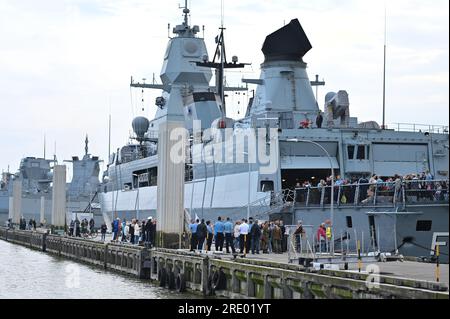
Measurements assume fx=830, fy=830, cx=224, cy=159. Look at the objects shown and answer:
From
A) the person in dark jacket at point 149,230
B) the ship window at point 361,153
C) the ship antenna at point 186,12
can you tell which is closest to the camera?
the person in dark jacket at point 149,230

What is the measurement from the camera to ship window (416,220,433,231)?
26094 mm

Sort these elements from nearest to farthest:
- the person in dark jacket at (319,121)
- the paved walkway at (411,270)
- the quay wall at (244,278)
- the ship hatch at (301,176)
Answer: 1. the quay wall at (244,278)
2. the paved walkway at (411,270)
3. the ship hatch at (301,176)
4. the person in dark jacket at (319,121)

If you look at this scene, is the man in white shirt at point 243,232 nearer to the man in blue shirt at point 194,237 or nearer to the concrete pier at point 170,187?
the man in blue shirt at point 194,237

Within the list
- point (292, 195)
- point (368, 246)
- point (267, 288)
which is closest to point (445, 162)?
point (292, 195)

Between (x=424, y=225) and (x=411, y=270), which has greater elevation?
(x=424, y=225)

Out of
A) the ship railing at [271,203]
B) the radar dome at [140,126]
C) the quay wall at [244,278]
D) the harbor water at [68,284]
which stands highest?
the radar dome at [140,126]

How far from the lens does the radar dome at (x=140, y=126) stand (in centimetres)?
6259

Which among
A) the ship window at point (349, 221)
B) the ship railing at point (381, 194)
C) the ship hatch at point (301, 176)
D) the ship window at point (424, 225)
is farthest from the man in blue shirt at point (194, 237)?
the ship hatch at point (301, 176)

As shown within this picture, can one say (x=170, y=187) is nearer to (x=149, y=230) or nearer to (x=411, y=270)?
(x=149, y=230)

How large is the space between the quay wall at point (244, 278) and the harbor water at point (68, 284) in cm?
52

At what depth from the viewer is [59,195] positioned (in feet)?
184

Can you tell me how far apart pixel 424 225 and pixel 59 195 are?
34.5m

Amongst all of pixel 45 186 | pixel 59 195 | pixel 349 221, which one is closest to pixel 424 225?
pixel 349 221

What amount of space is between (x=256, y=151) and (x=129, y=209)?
26.8 metres
